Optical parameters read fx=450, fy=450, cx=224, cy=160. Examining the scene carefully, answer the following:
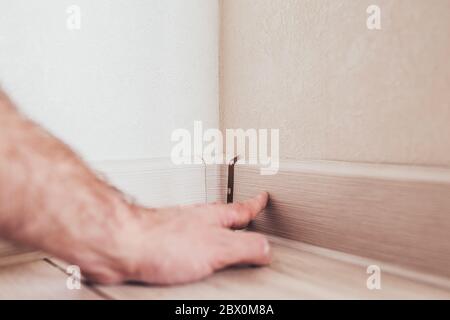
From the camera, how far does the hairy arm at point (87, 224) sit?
417 mm

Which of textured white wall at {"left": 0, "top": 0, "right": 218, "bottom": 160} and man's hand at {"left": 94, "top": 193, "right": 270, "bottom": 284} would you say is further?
textured white wall at {"left": 0, "top": 0, "right": 218, "bottom": 160}

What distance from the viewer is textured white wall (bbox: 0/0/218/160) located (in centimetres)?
63

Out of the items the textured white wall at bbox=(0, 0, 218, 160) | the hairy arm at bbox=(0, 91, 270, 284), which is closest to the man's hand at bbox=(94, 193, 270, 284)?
the hairy arm at bbox=(0, 91, 270, 284)

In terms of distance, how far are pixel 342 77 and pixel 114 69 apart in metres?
0.35

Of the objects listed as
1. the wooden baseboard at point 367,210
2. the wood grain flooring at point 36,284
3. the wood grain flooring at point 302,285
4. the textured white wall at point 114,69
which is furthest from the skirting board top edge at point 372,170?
the wood grain flooring at point 36,284

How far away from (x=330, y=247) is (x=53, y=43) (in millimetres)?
495

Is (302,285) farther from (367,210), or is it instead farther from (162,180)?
(162,180)

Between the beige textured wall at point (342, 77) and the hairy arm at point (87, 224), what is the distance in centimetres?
25

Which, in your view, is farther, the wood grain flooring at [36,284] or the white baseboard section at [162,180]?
the white baseboard section at [162,180]

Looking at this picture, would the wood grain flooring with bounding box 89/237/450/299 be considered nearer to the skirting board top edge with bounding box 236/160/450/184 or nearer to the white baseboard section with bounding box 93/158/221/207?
the skirting board top edge with bounding box 236/160/450/184

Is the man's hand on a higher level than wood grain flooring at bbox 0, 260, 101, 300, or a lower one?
higher

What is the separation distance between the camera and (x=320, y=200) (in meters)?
0.64

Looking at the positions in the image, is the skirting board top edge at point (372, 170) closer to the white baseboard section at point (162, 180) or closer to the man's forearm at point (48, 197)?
the white baseboard section at point (162, 180)

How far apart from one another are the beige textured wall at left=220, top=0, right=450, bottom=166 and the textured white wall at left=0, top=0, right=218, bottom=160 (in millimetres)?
76
